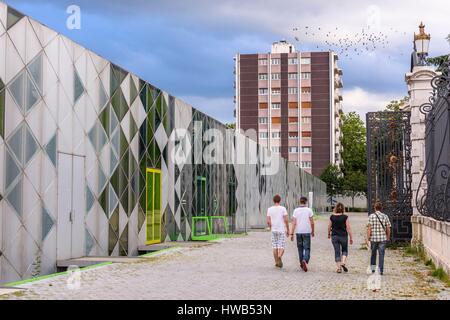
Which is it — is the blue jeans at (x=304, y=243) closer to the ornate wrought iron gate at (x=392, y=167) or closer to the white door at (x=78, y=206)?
the white door at (x=78, y=206)

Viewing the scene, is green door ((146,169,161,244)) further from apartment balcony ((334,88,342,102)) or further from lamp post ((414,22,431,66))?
apartment balcony ((334,88,342,102))

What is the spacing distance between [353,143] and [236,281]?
93.3 meters

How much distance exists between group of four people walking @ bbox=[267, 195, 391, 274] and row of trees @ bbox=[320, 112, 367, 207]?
241 feet

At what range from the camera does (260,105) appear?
104 m

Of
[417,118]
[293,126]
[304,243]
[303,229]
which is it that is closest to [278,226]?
[303,229]

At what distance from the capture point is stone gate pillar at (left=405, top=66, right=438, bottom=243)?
19.9m

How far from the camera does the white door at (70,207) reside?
51.2 ft

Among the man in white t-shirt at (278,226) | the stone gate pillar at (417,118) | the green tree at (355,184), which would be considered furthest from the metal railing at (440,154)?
the green tree at (355,184)

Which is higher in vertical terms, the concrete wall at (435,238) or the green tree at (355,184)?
the green tree at (355,184)

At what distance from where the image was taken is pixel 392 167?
21.5 metres

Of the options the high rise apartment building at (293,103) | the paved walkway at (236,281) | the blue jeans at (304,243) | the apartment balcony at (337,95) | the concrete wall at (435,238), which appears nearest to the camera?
the paved walkway at (236,281)

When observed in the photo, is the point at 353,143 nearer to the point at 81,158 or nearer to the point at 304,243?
the point at 81,158

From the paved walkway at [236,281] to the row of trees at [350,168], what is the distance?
2807 inches

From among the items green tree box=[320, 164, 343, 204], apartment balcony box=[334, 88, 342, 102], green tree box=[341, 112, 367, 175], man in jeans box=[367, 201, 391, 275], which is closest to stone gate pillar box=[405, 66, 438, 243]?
man in jeans box=[367, 201, 391, 275]
